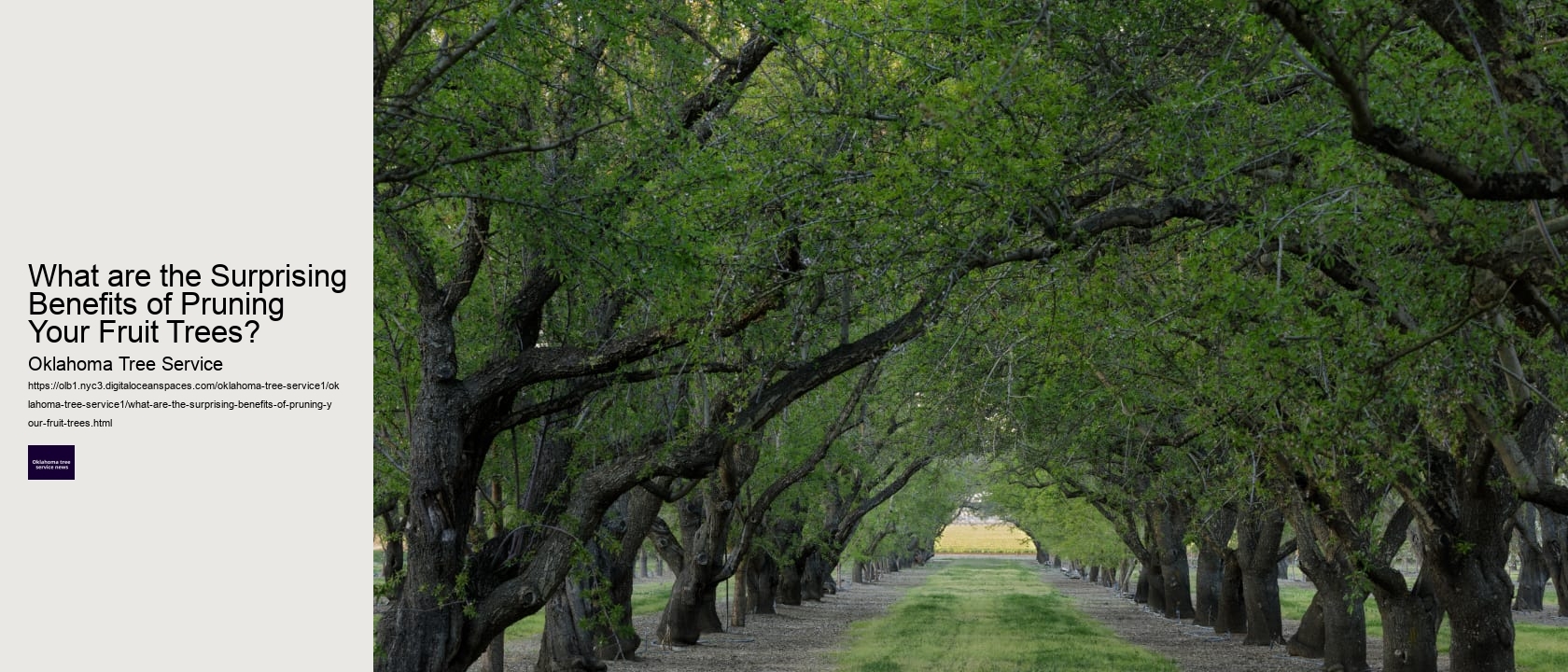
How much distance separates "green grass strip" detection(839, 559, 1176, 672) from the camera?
2502 centimetres

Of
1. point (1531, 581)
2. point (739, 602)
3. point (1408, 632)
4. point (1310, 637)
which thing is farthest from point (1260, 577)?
point (1531, 581)

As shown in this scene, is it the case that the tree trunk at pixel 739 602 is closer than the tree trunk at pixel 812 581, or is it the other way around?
the tree trunk at pixel 739 602

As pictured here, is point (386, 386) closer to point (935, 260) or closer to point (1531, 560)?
point (935, 260)

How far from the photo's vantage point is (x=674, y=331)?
11.9m

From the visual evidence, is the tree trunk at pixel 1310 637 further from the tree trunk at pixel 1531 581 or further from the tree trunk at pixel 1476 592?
the tree trunk at pixel 1531 581

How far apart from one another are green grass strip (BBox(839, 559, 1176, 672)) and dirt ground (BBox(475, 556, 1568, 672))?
28.3 inches

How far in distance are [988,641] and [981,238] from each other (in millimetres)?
23297

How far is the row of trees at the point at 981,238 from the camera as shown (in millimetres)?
7578

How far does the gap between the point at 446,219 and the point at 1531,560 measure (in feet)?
140
